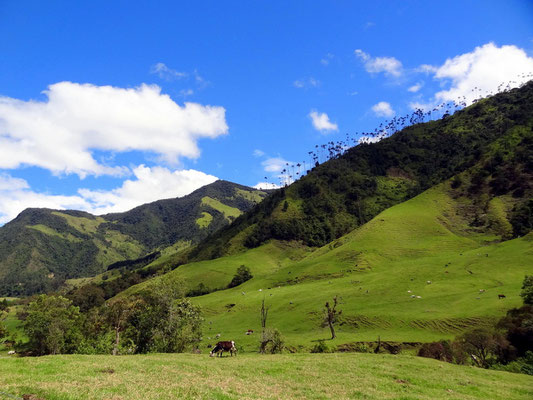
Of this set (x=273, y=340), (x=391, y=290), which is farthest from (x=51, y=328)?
(x=391, y=290)

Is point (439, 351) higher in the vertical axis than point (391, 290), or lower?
lower

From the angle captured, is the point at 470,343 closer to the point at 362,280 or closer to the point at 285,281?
the point at 362,280

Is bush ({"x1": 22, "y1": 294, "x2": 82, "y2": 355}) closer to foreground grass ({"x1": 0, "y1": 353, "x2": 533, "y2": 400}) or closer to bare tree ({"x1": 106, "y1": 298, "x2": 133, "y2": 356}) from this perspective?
bare tree ({"x1": 106, "y1": 298, "x2": 133, "y2": 356})

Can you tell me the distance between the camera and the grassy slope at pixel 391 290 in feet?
260

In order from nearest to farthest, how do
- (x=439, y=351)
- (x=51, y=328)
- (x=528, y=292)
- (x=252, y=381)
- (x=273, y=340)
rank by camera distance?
1. (x=252, y=381)
2. (x=439, y=351)
3. (x=273, y=340)
4. (x=528, y=292)
5. (x=51, y=328)

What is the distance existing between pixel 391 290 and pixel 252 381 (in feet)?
322

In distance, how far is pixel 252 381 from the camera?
23625 mm

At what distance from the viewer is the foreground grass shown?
18188mm

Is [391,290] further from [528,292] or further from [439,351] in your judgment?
[439,351]

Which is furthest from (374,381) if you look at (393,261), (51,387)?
(393,261)

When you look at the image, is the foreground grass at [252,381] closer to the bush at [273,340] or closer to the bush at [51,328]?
the bush at [273,340]

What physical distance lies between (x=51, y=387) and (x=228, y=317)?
384 ft

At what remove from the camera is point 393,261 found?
162 meters

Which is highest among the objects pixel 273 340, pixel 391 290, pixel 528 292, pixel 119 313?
pixel 119 313
